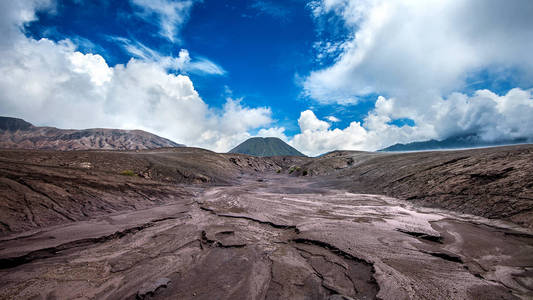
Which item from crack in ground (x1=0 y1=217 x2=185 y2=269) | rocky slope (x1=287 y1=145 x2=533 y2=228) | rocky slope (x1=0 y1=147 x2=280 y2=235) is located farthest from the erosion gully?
rocky slope (x1=0 y1=147 x2=280 y2=235)

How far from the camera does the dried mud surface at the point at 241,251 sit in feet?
13.0

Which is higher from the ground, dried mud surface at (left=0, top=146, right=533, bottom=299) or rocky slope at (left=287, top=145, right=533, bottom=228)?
rocky slope at (left=287, top=145, right=533, bottom=228)

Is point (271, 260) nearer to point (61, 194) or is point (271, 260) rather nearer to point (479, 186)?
point (61, 194)

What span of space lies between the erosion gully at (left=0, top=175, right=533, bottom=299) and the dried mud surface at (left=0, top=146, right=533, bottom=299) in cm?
3

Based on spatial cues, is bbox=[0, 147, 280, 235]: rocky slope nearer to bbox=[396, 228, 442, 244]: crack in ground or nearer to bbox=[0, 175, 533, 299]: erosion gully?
bbox=[0, 175, 533, 299]: erosion gully

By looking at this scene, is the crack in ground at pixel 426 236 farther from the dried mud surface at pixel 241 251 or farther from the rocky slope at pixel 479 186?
the rocky slope at pixel 479 186

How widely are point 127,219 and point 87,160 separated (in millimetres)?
18282

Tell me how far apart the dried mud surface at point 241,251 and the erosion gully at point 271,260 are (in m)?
0.03

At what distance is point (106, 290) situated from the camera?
12.9ft

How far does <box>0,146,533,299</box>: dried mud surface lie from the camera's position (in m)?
3.95

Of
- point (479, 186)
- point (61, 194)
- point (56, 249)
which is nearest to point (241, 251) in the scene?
point (56, 249)

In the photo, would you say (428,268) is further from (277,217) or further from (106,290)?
(106,290)

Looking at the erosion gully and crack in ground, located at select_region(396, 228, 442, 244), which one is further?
crack in ground, located at select_region(396, 228, 442, 244)

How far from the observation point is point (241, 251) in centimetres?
563
